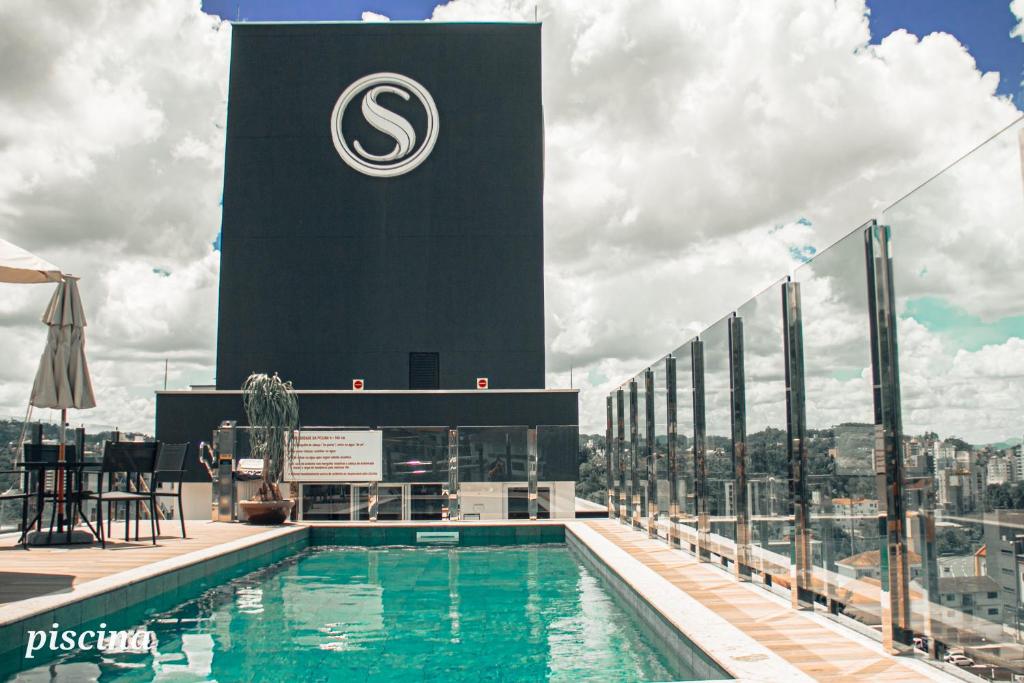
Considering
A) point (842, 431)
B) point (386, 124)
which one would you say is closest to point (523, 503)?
point (842, 431)

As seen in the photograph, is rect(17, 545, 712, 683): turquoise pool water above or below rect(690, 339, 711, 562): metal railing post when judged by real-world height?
below

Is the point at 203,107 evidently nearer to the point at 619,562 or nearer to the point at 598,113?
the point at 598,113

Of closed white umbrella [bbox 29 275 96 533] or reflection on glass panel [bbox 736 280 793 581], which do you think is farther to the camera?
closed white umbrella [bbox 29 275 96 533]

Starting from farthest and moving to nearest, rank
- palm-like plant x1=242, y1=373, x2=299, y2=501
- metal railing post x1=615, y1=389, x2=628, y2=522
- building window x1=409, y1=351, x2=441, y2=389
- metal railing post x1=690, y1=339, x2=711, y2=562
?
building window x1=409, y1=351, x2=441, y2=389 < palm-like plant x1=242, y1=373, x2=299, y2=501 < metal railing post x1=615, y1=389, x2=628, y2=522 < metal railing post x1=690, y1=339, x2=711, y2=562

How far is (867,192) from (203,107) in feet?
53.1

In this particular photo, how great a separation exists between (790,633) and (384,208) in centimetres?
1700

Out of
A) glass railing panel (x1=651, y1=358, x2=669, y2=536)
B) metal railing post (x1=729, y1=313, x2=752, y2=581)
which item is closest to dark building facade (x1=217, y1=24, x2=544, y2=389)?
glass railing panel (x1=651, y1=358, x2=669, y2=536)

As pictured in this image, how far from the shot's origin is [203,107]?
2127 centimetres

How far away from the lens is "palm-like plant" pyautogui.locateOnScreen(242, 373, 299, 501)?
13.1 m

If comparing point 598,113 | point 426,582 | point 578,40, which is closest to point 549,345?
point 598,113

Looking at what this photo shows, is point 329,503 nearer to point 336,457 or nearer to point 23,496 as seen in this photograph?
point 336,457

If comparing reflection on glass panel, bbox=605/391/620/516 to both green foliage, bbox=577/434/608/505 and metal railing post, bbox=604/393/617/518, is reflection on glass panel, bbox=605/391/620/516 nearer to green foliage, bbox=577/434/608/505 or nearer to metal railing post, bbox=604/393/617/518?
metal railing post, bbox=604/393/617/518

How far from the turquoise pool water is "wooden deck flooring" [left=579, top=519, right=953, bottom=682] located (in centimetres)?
50

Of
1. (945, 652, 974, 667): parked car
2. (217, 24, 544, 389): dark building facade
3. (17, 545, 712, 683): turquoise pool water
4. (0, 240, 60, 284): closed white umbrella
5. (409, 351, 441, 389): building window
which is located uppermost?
(217, 24, 544, 389): dark building facade
